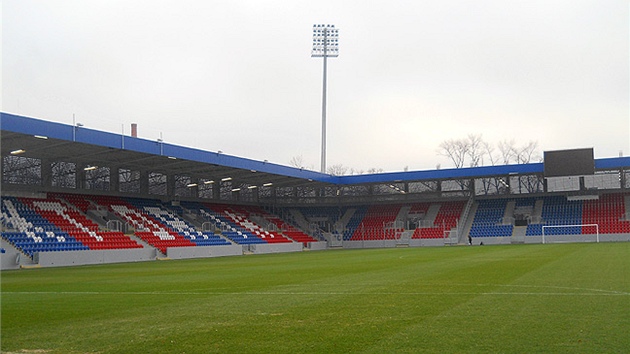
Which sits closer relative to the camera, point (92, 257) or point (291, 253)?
point (92, 257)

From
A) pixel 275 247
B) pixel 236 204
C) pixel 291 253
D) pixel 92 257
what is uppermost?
pixel 236 204

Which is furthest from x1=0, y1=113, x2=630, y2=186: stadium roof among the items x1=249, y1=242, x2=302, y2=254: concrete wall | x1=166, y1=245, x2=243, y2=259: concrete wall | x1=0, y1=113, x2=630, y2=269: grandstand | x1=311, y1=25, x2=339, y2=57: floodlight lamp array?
x1=311, y1=25, x2=339, y2=57: floodlight lamp array

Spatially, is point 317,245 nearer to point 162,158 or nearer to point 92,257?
point 162,158

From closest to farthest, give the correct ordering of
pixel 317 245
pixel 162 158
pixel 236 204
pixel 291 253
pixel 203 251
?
1. pixel 162 158
2. pixel 203 251
3. pixel 291 253
4. pixel 317 245
5. pixel 236 204

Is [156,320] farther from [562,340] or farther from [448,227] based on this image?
[448,227]


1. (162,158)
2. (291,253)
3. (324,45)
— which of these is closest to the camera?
(162,158)

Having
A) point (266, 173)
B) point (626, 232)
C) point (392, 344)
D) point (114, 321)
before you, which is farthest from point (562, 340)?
point (626, 232)

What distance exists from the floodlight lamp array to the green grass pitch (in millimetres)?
50656

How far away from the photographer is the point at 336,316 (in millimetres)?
10430

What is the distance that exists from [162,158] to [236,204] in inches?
796

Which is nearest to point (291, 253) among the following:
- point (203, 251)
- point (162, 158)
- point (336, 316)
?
point (203, 251)

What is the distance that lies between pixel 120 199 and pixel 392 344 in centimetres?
4232

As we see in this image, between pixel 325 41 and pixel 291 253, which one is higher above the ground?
pixel 325 41

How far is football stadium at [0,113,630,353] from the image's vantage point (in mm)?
9008
